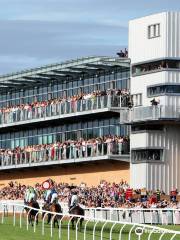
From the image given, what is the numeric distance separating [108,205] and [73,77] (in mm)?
16837

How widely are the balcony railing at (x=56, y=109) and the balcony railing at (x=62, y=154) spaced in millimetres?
1853

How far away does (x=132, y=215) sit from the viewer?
39.2m

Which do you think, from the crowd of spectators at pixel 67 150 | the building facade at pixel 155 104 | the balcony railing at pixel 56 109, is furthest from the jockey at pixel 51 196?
the balcony railing at pixel 56 109

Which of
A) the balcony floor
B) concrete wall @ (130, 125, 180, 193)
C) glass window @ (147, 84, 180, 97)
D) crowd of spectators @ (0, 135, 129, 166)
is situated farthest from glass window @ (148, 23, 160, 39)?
the balcony floor

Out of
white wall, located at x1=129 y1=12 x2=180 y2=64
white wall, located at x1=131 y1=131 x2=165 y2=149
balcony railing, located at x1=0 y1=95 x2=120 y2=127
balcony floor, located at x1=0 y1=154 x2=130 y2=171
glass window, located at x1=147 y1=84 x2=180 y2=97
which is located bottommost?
balcony floor, located at x1=0 y1=154 x2=130 y2=171

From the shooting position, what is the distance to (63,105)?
2250 inches

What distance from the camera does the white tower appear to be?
167 feet

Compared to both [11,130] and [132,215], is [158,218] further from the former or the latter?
[11,130]

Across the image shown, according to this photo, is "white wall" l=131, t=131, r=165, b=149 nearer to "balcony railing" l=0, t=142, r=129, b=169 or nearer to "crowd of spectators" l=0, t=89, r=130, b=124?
"balcony railing" l=0, t=142, r=129, b=169

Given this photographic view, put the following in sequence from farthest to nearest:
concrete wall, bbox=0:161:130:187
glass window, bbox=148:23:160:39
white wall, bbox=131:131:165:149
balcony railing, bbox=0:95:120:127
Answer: concrete wall, bbox=0:161:130:187
balcony railing, bbox=0:95:120:127
white wall, bbox=131:131:165:149
glass window, bbox=148:23:160:39

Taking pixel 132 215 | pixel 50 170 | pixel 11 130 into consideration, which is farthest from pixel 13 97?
pixel 132 215

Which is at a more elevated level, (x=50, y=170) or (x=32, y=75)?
(x=32, y=75)

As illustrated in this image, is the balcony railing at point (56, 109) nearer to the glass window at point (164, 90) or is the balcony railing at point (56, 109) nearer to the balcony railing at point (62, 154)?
the balcony railing at point (62, 154)

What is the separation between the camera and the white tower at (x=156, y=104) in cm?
5078
